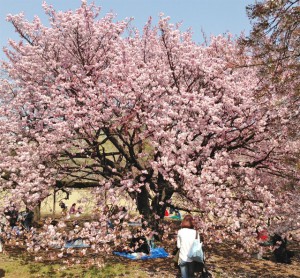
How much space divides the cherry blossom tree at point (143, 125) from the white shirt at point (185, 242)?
2.71 metres

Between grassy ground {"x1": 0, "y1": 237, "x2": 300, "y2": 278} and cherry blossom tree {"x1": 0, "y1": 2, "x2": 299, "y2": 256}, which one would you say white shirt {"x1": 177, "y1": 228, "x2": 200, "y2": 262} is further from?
grassy ground {"x1": 0, "y1": 237, "x2": 300, "y2": 278}

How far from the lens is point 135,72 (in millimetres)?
10328

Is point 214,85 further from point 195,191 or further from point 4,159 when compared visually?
point 4,159

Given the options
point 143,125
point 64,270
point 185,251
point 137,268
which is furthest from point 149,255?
point 185,251

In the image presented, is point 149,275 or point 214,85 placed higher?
point 214,85

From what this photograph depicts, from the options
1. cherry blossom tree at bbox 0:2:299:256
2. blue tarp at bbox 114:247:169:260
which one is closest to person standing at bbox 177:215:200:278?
cherry blossom tree at bbox 0:2:299:256

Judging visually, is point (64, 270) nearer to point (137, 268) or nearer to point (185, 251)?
point (137, 268)

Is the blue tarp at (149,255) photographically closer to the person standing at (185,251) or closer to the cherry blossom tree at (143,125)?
the cherry blossom tree at (143,125)

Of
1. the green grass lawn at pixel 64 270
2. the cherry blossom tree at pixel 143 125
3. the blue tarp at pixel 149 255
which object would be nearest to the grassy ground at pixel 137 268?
the green grass lawn at pixel 64 270

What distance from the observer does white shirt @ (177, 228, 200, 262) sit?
20.3 feet

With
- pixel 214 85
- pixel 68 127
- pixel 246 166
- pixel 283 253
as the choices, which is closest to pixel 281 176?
pixel 246 166

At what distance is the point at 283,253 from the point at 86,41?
373 inches

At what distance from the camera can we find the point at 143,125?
34.9 ft

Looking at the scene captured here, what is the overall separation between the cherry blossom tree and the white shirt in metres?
2.71
